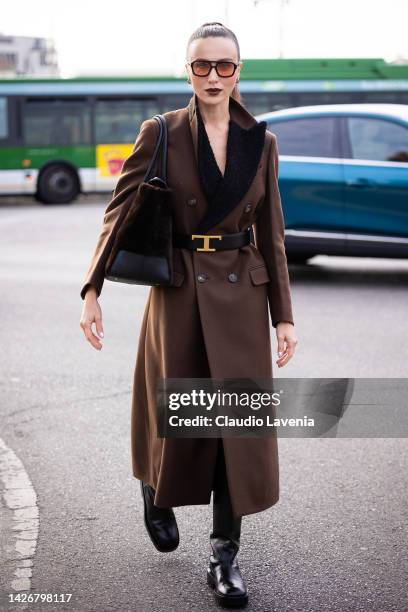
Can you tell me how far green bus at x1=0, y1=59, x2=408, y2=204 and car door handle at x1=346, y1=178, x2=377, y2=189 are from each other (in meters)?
13.7

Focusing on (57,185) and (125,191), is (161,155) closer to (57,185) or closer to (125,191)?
(125,191)

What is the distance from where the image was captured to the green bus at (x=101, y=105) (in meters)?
23.9

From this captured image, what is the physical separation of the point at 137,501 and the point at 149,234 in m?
1.53

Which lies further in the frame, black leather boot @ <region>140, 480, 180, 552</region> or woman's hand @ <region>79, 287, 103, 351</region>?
black leather boot @ <region>140, 480, 180, 552</region>

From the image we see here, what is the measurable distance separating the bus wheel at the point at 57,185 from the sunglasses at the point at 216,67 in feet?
68.2

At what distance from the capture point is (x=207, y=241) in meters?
3.45

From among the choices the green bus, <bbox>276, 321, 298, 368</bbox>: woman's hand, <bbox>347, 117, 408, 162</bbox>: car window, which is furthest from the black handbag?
the green bus

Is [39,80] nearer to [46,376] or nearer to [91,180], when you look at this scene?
[91,180]

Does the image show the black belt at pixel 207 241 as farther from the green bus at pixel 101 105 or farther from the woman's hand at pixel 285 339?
the green bus at pixel 101 105

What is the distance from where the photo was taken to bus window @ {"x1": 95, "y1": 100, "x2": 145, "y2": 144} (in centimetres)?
2442

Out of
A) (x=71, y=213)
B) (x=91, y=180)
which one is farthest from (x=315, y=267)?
(x=91, y=180)

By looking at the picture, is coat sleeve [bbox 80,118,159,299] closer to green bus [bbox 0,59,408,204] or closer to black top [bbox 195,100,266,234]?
black top [bbox 195,100,266,234]

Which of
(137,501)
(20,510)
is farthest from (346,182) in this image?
(20,510)

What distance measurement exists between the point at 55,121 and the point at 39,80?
97 cm
